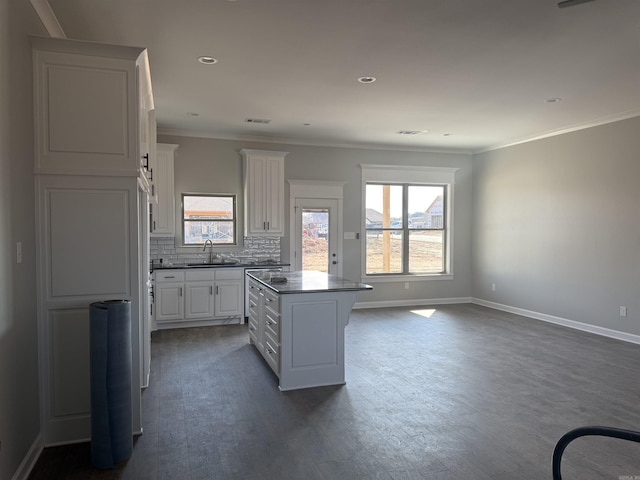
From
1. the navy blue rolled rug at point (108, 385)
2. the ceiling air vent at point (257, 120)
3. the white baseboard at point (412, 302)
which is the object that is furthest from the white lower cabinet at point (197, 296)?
the navy blue rolled rug at point (108, 385)

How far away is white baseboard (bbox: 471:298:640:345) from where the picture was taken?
5734 mm

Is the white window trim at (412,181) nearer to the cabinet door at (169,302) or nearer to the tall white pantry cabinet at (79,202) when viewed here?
the cabinet door at (169,302)

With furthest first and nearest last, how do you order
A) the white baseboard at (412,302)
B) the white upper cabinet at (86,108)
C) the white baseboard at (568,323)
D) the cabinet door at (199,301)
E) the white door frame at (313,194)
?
the white baseboard at (412,302)
the white door frame at (313,194)
the cabinet door at (199,301)
the white baseboard at (568,323)
the white upper cabinet at (86,108)

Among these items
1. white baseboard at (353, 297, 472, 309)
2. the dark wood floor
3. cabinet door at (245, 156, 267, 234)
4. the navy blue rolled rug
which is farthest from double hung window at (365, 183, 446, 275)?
the navy blue rolled rug

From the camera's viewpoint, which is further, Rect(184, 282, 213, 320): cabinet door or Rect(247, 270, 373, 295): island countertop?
Rect(184, 282, 213, 320): cabinet door

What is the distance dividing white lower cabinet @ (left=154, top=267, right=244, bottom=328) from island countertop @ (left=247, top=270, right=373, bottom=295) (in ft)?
5.46

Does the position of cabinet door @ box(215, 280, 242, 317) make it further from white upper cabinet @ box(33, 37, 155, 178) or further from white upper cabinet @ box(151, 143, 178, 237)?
white upper cabinet @ box(33, 37, 155, 178)

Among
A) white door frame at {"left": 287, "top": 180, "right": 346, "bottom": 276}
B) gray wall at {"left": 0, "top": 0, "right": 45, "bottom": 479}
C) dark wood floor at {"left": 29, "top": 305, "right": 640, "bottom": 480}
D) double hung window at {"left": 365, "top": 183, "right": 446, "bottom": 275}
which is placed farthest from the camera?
double hung window at {"left": 365, "top": 183, "right": 446, "bottom": 275}

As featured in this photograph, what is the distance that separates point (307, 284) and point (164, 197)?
3.32 meters

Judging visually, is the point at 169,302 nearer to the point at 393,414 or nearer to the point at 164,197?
the point at 164,197

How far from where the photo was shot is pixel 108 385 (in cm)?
274

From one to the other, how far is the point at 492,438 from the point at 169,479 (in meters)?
2.11

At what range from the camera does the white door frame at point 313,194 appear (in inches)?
297

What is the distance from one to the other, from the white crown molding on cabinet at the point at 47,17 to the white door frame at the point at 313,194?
14.6ft
